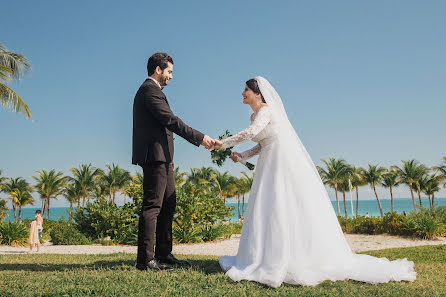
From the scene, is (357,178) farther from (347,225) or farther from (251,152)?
(251,152)

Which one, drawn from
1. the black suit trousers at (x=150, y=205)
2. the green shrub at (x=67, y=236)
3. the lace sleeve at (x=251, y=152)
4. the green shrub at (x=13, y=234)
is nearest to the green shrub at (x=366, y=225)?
the green shrub at (x=67, y=236)

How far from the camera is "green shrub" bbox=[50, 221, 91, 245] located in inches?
515

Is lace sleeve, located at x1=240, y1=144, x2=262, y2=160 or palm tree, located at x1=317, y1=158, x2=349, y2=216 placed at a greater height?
palm tree, located at x1=317, y1=158, x2=349, y2=216

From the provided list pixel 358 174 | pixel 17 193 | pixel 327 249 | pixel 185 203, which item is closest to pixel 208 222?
pixel 185 203

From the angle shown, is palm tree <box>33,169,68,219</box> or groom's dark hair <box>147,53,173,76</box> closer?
groom's dark hair <box>147,53,173,76</box>

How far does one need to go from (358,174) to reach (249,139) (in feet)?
206

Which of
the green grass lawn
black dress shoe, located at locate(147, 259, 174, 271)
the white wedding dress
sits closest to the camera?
the green grass lawn

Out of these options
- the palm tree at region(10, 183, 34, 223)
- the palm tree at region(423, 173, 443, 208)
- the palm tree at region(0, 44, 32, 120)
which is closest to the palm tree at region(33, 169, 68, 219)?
the palm tree at region(10, 183, 34, 223)

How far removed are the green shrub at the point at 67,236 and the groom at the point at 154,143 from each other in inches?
382

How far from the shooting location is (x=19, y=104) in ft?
54.5

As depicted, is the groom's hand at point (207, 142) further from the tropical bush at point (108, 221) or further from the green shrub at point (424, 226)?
the green shrub at point (424, 226)

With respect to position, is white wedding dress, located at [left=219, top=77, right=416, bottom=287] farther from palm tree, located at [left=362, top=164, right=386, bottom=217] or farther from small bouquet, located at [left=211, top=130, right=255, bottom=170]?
palm tree, located at [left=362, top=164, right=386, bottom=217]

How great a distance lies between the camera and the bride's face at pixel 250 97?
4.72m

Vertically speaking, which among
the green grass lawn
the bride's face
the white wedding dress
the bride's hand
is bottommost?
the green grass lawn
